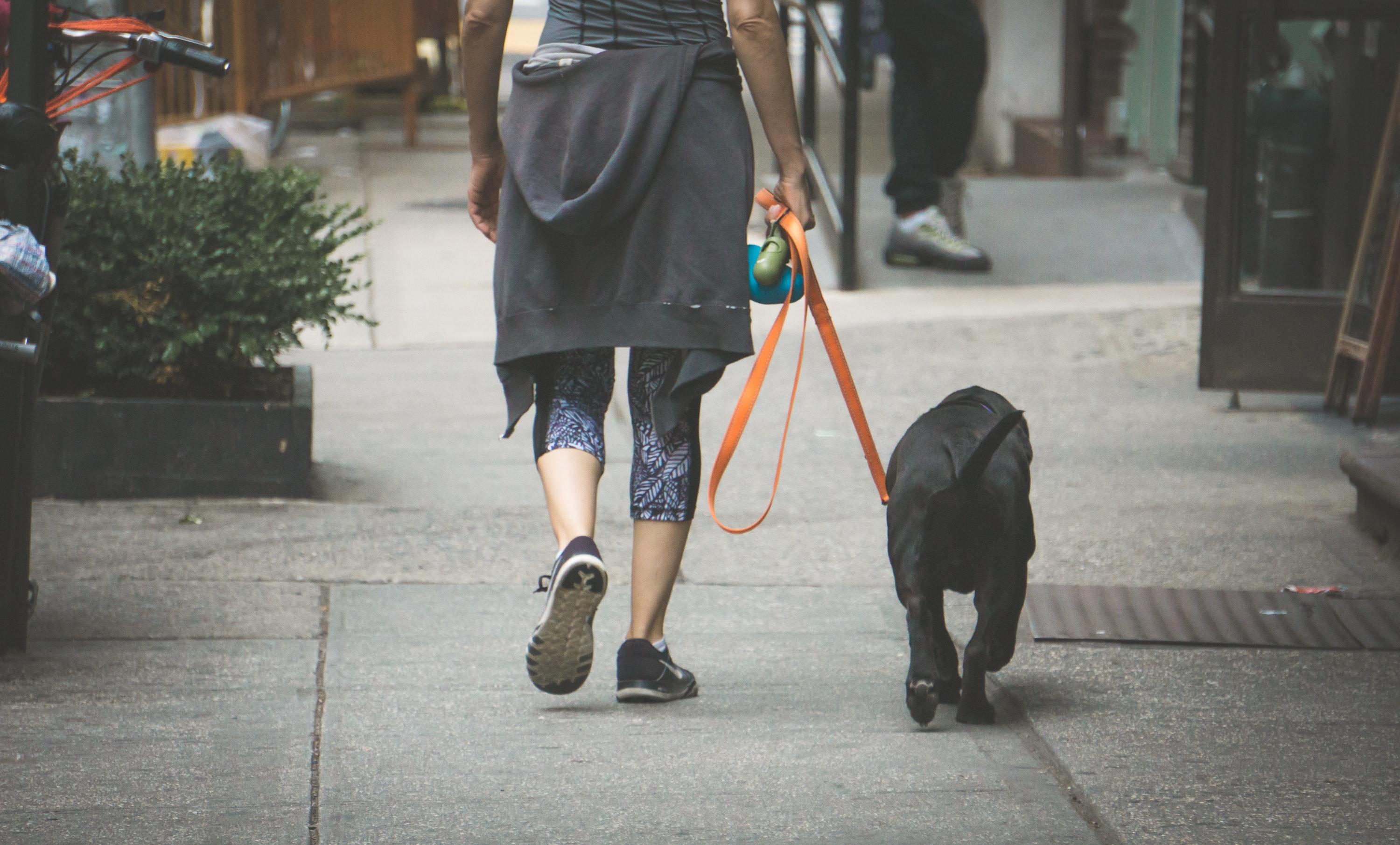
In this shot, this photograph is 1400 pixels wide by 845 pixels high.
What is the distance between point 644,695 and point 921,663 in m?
0.58

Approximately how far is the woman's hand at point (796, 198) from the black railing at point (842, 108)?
15.3 ft

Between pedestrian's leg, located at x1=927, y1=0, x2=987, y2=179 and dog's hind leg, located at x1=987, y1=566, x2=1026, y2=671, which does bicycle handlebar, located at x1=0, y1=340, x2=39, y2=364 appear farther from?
pedestrian's leg, located at x1=927, y1=0, x2=987, y2=179

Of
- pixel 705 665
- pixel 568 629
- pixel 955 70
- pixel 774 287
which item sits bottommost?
pixel 705 665

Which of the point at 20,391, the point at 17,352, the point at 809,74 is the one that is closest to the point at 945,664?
the point at 17,352

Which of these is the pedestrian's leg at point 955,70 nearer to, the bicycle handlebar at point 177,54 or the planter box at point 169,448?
the planter box at point 169,448

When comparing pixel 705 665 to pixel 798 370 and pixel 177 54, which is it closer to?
pixel 798 370

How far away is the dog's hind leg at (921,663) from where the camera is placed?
3162mm

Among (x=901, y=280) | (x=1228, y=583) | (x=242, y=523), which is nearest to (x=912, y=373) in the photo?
(x=901, y=280)

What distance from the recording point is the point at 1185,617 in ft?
13.1

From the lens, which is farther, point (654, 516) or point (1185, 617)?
point (1185, 617)

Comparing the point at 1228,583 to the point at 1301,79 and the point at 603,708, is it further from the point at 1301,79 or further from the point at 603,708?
the point at 1301,79

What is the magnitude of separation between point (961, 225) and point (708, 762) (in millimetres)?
5870

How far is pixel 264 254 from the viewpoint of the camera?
4867 millimetres

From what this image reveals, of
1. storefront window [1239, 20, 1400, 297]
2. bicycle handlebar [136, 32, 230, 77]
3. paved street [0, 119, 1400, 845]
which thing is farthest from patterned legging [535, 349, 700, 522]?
storefront window [1239, 20, 1400, 297]
